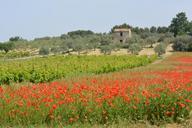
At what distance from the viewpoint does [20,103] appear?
31.2 feet

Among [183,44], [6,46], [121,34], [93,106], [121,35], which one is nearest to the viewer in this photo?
[93,106]

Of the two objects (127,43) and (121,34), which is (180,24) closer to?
(121,34)

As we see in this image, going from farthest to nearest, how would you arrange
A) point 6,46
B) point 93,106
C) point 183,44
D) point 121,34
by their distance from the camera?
point 121,34 → point 6,46 → point 183,44 → point 93,106

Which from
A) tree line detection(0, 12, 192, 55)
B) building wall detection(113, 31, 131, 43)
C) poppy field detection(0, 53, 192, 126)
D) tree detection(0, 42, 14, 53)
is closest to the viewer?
poppy field detection(0, 53, 192, 126)

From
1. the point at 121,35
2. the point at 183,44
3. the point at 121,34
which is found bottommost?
the point at 183,44

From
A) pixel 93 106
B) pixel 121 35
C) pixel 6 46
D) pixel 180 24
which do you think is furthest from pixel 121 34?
pixel 93 106

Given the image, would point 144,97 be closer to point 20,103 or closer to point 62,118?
point 62,118

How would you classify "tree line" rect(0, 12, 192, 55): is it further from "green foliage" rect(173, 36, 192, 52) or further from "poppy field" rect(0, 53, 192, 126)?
"poppy field" rect(0, 53, 192, 126)

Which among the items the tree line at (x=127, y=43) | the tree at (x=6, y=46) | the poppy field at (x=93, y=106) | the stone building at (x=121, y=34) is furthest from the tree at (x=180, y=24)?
the poppy field at (x=93, y=106)

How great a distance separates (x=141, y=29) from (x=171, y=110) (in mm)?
128013

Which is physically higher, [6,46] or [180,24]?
[180,24]

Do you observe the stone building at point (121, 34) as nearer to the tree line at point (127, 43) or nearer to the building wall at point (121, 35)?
the building wall at point (121, 35)

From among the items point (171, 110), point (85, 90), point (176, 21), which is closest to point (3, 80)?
point (85, 90)

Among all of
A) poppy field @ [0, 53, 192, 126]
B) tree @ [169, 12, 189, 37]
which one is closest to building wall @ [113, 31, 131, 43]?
tree @ [169, 12, 189, 37]
